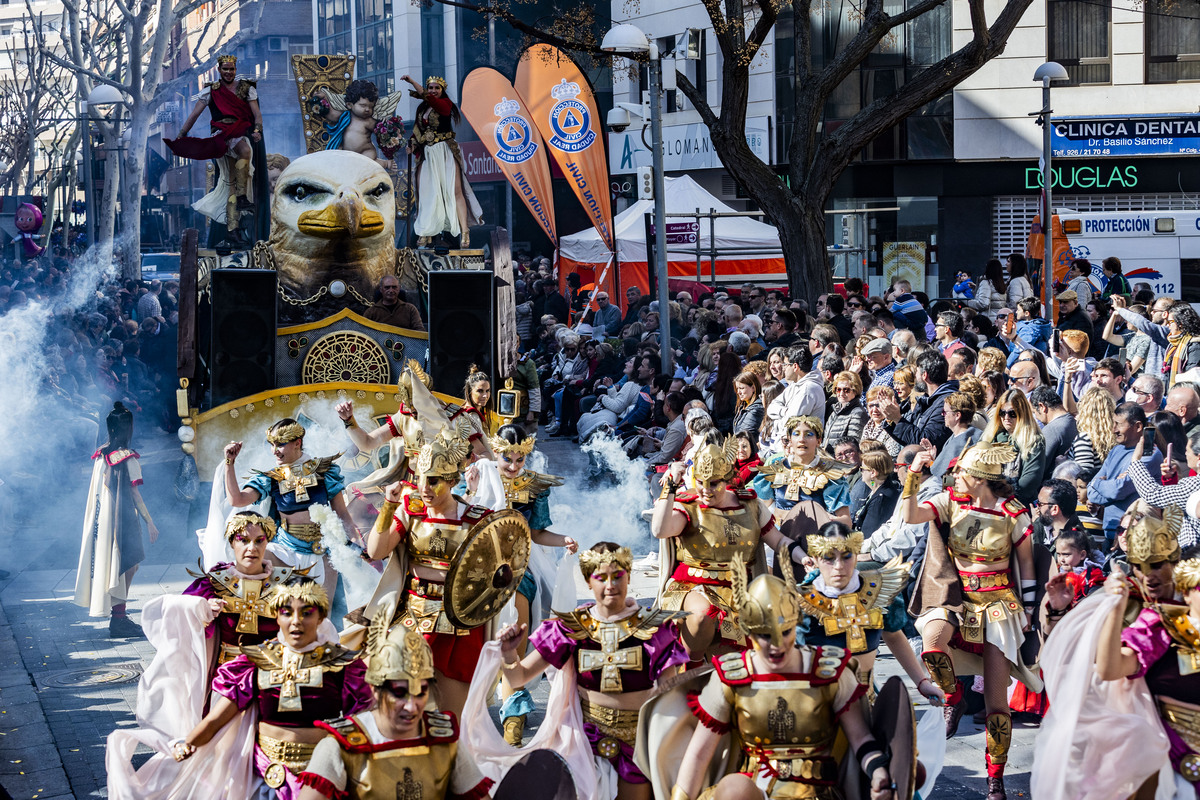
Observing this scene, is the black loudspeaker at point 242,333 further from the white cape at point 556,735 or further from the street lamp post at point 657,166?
the white cape at point 556,735

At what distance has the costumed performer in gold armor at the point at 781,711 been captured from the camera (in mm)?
4941

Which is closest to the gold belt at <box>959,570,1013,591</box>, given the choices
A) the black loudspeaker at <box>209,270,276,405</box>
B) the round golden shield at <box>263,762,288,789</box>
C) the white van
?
the round golden shield at <box>263,762,288,789</box>

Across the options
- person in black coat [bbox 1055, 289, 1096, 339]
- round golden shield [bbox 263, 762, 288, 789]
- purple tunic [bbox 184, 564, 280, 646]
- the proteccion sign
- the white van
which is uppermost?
the proteccion sign

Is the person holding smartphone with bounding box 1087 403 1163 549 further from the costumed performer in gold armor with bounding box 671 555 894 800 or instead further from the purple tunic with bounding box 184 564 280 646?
the purple tunic with bounding box 184 564 280 646

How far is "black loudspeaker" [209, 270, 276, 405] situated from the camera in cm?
1437

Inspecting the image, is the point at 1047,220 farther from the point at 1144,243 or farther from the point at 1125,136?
the point at 1125,136

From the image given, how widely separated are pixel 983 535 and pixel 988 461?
372 millimetres

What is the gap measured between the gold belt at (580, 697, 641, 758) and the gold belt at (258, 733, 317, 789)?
1.13 m

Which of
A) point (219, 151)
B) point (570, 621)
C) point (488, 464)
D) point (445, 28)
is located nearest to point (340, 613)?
point (488, 464)

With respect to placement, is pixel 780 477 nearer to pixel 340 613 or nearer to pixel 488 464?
pixel 488 464

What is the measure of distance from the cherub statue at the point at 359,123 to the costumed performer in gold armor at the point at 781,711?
1151cm

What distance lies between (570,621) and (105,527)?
574cm

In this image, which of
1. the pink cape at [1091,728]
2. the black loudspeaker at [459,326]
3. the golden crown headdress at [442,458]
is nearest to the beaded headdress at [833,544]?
the pink cape at [1091,728]

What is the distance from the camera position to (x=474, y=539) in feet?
21.1
